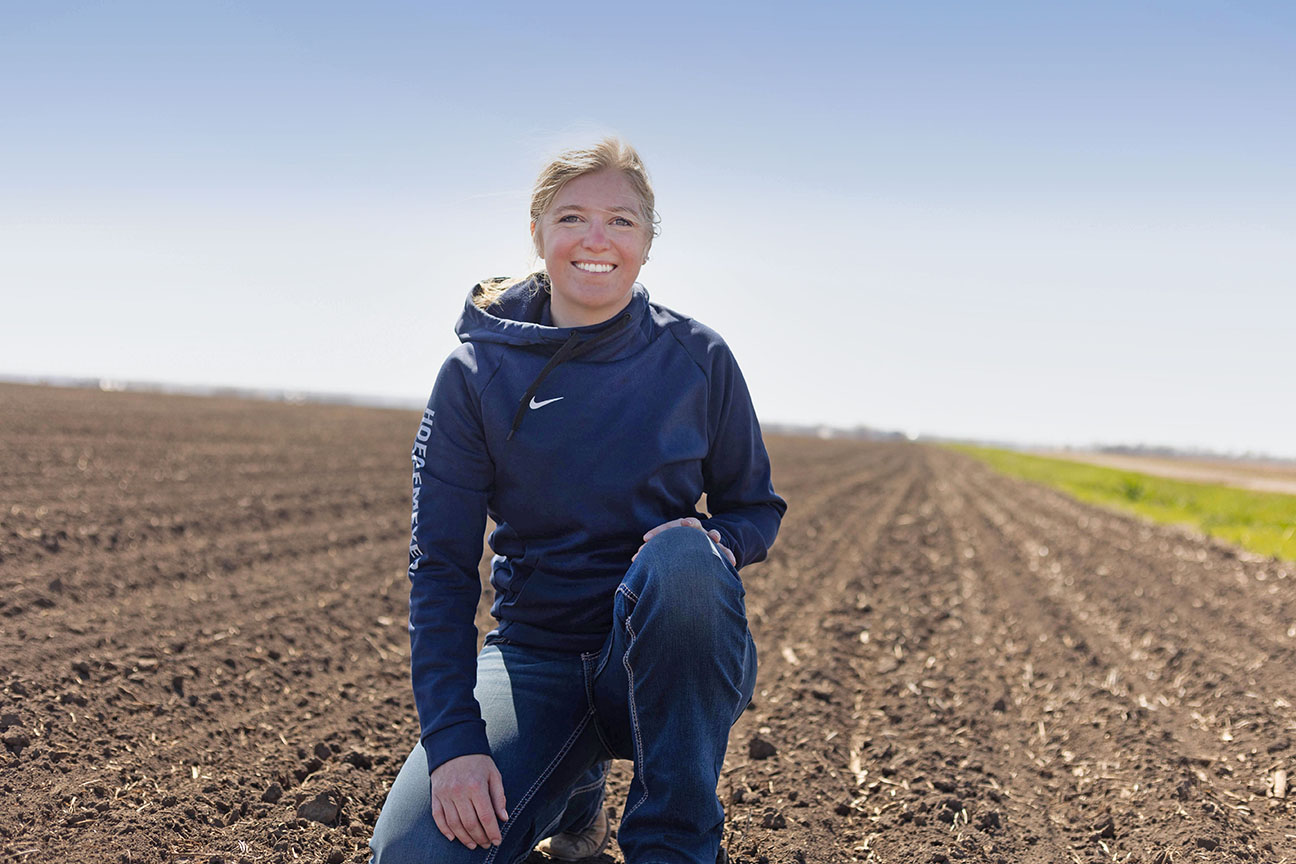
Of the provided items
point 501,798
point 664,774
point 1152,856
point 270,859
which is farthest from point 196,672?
point 1152,856

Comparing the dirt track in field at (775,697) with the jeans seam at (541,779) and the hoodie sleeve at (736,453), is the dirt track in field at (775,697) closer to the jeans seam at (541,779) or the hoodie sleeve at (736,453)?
the jeans seam at (541,779)

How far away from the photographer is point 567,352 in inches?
89.1

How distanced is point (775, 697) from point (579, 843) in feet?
6.13

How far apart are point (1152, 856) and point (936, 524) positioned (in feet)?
33.2

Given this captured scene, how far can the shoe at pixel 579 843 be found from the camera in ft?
8.81

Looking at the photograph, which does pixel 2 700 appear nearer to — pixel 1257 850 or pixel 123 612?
pixel 123 612

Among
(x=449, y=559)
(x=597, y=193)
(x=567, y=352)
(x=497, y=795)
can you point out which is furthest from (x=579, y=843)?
(x=597, y=193)

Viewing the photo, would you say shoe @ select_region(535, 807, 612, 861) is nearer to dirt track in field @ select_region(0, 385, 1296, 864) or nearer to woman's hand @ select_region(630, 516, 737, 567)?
dirt track in field @ select_region(0, 385, 1296, 864)

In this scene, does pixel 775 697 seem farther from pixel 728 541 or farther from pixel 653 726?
pixel 653 726

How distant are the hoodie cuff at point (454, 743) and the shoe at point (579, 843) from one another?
2.87 ft

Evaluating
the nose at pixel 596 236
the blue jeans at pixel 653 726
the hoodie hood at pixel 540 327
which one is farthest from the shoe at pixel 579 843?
the nose at pixel 596 236

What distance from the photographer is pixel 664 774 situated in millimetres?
1850

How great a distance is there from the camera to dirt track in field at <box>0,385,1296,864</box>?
9.46 ft

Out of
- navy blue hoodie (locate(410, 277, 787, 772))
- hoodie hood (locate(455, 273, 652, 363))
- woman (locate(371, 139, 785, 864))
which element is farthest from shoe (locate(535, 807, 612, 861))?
hoodie hood (locate(455, 273, 652, 363))
